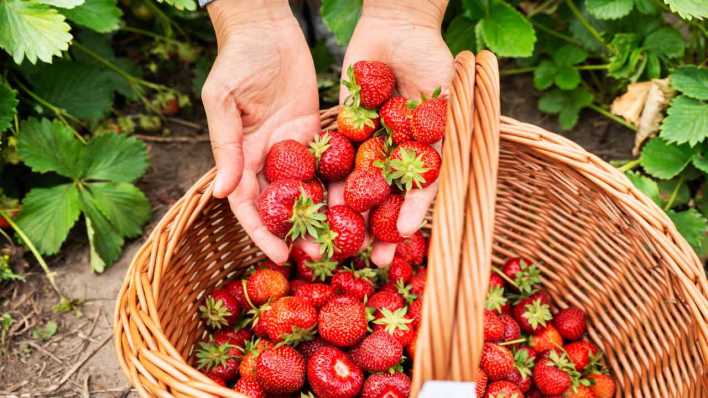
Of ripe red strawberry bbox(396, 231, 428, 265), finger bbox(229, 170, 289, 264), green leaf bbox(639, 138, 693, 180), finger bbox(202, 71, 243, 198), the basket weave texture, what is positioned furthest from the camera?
green leaf bbox(639, 138, 693, 180)

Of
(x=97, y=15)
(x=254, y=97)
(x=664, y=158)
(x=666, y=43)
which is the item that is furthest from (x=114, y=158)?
(x=666, y=43)

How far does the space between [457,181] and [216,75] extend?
0.58 m

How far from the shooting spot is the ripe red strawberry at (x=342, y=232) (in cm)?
122

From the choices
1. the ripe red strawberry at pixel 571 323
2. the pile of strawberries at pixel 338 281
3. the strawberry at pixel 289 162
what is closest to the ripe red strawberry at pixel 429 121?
the pile of strawberries at pixel 338 281

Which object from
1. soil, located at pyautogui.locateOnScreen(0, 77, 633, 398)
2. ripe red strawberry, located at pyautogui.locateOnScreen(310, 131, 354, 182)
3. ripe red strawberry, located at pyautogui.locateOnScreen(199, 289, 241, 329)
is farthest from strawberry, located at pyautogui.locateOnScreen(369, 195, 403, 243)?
soil, located at pyautogui.locateOnScreen(0, 77, 633, 398)

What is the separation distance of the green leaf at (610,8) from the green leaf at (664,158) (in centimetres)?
35

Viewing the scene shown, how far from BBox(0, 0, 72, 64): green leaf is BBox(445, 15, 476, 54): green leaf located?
3.42 ft

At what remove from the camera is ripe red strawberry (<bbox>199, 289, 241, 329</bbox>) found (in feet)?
4.43

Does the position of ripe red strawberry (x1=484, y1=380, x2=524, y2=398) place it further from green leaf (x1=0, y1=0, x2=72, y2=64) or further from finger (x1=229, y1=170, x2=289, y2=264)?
green leaf (x1=0, y1=0, x2=72, y2=64)

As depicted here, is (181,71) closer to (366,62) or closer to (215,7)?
(215,7)

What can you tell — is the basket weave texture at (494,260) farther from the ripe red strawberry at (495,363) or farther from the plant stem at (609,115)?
the plant stem at (609,115)

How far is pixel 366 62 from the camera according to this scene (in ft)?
4.35

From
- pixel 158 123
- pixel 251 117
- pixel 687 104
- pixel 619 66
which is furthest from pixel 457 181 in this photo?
pixel 158 123

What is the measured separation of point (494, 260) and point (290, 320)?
0.59 m
